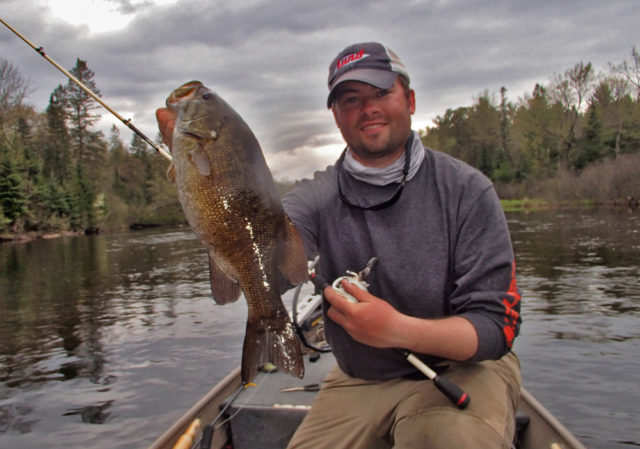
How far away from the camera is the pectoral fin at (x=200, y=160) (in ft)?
6.73

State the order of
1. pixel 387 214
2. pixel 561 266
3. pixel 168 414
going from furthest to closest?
1. pixel 561 266
2. pixel 168 414
3. pixel 387 214

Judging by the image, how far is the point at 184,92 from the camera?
215cm

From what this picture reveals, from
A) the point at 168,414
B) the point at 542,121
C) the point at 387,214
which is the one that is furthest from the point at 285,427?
the point at 542,121

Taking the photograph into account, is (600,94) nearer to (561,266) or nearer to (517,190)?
(517,190)

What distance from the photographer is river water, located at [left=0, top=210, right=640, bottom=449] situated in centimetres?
666

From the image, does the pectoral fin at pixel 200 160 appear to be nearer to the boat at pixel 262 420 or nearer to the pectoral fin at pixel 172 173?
the pectoral fin at pixel 172 173

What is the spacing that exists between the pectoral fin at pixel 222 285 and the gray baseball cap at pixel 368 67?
1.18m

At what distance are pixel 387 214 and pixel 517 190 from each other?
60683mm

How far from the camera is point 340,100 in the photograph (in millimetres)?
2783

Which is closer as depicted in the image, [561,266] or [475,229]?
[475,229]

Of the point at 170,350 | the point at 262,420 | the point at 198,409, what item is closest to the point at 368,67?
the point at 262,420

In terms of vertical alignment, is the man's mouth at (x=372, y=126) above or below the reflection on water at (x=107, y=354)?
above

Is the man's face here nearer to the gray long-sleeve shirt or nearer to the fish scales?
the gray long-sleeve shirt

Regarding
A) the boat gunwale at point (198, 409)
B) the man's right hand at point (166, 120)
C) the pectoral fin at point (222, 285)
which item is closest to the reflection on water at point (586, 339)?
the boat gunwale at point (198, 409)
